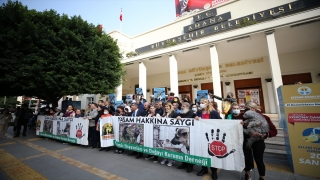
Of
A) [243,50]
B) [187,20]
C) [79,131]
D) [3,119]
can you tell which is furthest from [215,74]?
[3,119]

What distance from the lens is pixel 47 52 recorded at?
7844 millimetres

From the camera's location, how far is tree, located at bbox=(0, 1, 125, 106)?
24.6 feet

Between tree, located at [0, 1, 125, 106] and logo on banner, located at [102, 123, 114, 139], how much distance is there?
4.44 meters


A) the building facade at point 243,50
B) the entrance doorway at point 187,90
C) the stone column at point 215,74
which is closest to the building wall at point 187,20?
the building facade at point 243,50

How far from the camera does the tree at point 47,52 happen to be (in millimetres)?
7496

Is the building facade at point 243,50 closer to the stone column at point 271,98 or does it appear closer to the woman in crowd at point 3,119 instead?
the stone column at point 271,98

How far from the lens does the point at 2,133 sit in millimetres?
8328

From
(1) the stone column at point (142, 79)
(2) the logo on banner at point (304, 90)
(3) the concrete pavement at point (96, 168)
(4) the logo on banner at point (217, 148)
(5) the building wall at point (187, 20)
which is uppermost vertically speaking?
(5) the building wall at point (187, 20)

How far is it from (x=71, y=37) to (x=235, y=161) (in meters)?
10.2

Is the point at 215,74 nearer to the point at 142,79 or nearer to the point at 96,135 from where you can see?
the point at 142,79

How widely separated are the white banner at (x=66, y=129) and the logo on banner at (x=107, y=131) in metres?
1.17

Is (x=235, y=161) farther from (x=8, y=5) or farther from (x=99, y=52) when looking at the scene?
(x=8, y=5)

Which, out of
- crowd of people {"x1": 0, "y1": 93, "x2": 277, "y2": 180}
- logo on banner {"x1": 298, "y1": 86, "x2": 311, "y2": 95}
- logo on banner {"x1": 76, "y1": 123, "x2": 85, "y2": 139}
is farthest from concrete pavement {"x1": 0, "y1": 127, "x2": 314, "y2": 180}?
logo on banner {"x1": 298, "y1": 86, "x2": 311, "y2": 95}

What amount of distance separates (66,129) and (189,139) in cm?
618
